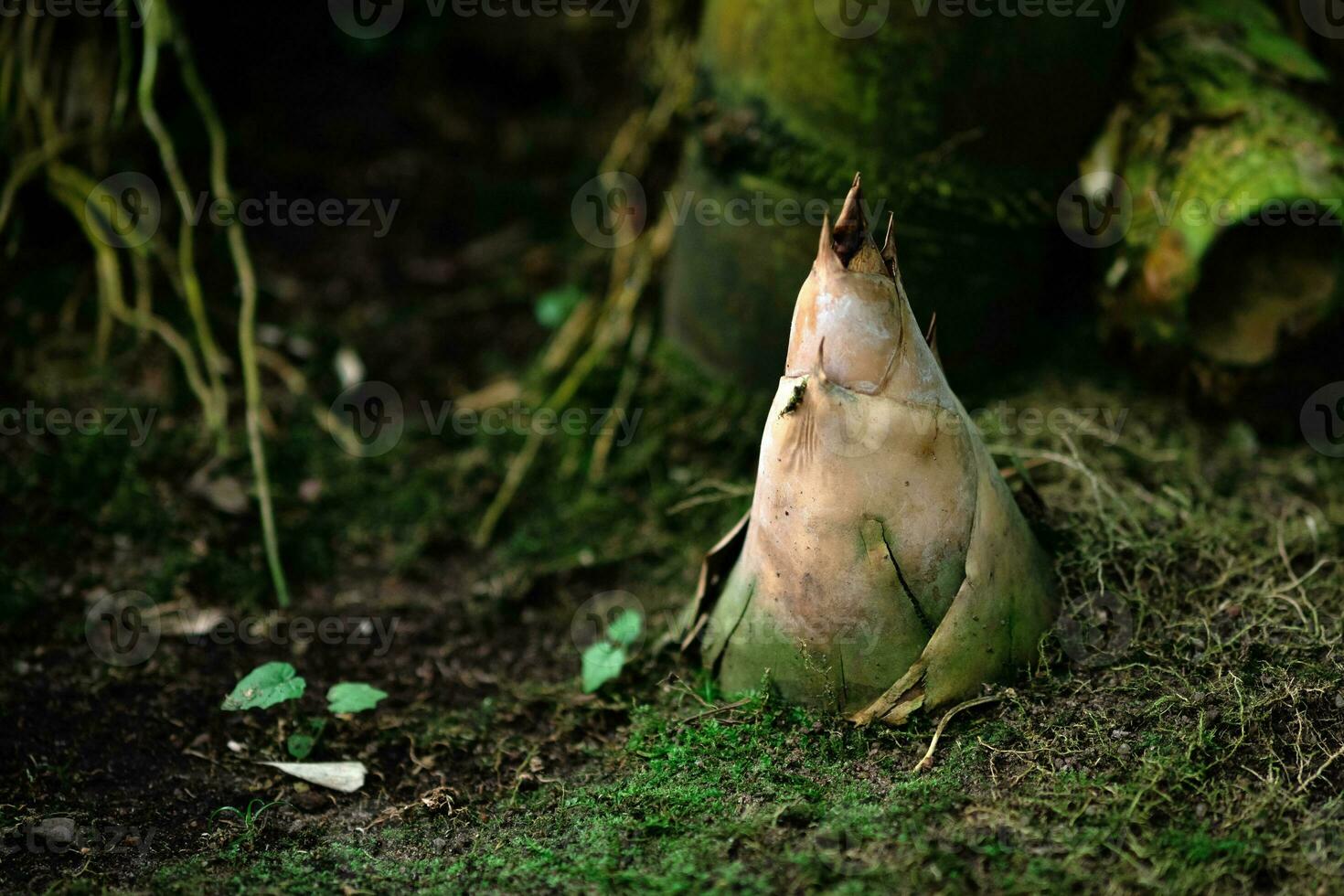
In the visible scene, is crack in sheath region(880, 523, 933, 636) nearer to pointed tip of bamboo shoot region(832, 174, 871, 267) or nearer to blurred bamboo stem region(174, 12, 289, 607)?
pointed tip of bamboo shoot region(832, 174, 871, 267)

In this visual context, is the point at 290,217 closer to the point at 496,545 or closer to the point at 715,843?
the point at 496,545

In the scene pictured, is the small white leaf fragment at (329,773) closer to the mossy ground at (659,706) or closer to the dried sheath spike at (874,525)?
the mossy ground at (659,706)

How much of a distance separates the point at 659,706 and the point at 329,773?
0.54 meters

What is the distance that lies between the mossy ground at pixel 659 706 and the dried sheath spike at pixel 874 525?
0.07m

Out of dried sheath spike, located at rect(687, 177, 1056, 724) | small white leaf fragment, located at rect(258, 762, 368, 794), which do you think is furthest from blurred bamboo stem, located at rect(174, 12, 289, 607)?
dried sheath spike, located at rect(687, 177, 1056, 724)

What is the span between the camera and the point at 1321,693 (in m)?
1.54

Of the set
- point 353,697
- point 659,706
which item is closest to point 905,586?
point 659,706

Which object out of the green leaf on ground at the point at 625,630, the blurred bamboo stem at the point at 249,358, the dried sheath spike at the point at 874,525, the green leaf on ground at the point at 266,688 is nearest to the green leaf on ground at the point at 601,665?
the green leaf on ground at the point at 625,630

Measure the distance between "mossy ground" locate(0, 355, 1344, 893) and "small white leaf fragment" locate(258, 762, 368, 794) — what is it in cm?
3

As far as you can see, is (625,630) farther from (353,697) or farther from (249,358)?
(249,358)

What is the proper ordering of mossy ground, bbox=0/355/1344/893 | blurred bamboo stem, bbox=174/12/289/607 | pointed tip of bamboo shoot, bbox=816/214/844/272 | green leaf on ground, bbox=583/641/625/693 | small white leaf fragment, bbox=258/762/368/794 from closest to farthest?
mossy ground, bbox=0/355/1344/893, pointed tip of bamboo shoot, bbox=816/214/844/272, small white leaf fragment, bbox=258/762/368/794, green leaf on ground, bbox=583/641/625/693, blurred bamboo stem, bbox=174/12/289/607

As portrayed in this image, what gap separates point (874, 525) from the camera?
5.04ft

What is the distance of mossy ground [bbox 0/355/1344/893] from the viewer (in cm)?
138

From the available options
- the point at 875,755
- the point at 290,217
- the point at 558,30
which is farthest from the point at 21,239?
the point at 875,755
